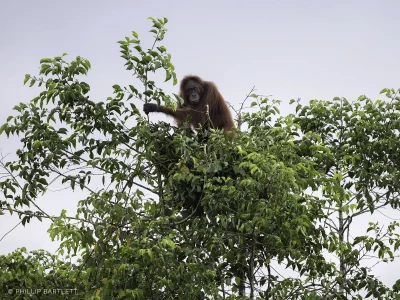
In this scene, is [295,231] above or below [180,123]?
below

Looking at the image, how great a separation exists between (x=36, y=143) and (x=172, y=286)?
198cm

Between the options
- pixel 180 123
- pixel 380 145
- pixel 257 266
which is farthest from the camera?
pixel 380 145

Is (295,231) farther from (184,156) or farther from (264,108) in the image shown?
(264,108)

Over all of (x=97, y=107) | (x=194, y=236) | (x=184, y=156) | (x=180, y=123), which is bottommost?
(x=194, y=236)

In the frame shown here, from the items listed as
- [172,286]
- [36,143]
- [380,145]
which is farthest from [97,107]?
[380,145]

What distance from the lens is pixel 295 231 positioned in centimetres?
671

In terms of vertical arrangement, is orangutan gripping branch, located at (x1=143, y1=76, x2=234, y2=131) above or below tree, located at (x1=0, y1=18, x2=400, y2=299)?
above

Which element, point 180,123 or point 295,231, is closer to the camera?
point 295,231

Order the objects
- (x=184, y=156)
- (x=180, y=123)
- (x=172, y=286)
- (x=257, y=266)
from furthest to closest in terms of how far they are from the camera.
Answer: (x=180, y=123) < (x=257, y=266) < (x=184, y=156) < (x=172, y=286)

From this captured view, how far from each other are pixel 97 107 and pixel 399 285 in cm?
349

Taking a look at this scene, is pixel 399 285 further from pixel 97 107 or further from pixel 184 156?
pixel 97 107

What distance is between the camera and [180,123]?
26.7ft

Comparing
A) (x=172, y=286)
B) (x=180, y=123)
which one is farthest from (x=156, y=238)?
(x=180, y=123)

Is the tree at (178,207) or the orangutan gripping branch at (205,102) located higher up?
the orangutan gripping branch at (205,102)
